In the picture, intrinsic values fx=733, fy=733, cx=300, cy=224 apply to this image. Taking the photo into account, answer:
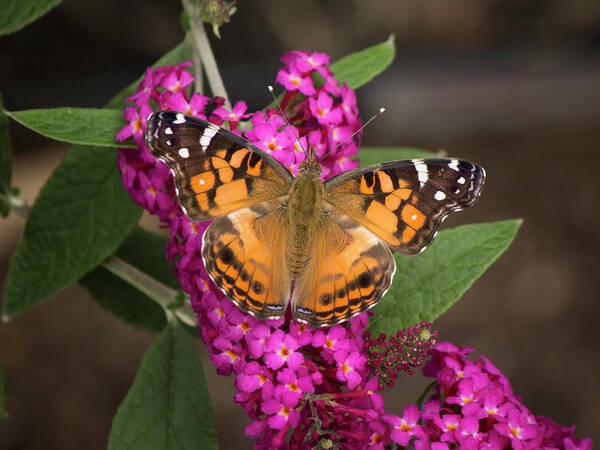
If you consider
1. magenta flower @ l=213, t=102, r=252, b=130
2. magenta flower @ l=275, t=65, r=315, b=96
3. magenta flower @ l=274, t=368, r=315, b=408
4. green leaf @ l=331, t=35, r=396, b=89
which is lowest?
magenta flower @ l=274, t=368, r=315, b=408

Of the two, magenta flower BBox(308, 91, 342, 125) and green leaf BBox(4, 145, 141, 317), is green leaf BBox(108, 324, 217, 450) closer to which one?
green leaf BBox(4, 145, 141, 317)

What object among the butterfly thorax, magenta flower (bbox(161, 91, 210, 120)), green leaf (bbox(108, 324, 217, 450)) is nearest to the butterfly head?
the butterfly thorax

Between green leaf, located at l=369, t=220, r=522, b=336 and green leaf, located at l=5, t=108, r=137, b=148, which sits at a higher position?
green leaf, located at l=5, t=108, r=137, b=148

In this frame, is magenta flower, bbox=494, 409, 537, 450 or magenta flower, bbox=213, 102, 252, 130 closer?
magenta flower, bbox=494, 409, 537, 450

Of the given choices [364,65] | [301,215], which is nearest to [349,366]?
[301,215]

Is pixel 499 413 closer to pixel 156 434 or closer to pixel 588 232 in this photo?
pixel 156 434

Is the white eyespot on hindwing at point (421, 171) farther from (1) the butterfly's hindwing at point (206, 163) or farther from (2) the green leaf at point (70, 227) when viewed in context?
(2) the green leaf at point (70, 227)
